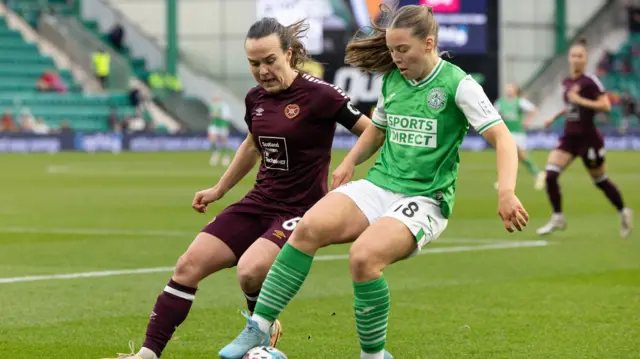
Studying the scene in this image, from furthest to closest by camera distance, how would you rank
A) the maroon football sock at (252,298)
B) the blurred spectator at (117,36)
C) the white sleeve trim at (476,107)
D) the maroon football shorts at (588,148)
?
the blurred spectator at (117,36)
the maroon football shorts at (588,148)
the maroon football sock at (252,298)
the white sleeve trim at (476,107)

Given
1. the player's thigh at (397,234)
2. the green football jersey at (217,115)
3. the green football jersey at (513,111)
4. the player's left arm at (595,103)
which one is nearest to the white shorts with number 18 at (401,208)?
the player's thigh at (397,234)

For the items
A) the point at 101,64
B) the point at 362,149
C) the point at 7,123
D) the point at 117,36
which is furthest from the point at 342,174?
the point at 117,36

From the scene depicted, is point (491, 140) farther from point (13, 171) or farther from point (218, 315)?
point (13, 171)

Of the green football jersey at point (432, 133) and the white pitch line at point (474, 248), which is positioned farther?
the white pitch line at point (474, 248)

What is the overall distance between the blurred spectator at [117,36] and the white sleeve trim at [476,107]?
148ft

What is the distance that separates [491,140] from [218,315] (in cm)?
306

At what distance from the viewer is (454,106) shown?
6.64m

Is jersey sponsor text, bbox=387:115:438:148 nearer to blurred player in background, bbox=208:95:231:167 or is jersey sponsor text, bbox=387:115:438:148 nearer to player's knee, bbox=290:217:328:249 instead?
player's knee, bbox=290:217:328:249

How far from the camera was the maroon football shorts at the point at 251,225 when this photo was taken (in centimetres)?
707

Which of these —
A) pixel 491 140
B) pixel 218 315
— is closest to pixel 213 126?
pixel 218 315

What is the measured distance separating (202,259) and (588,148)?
921 cm

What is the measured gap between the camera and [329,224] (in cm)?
639

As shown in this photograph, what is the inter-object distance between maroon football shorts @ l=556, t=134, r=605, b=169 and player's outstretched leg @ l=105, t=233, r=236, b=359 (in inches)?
354

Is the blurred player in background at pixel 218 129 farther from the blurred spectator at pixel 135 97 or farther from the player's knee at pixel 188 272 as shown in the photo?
the player's knee at pixel 188 272
